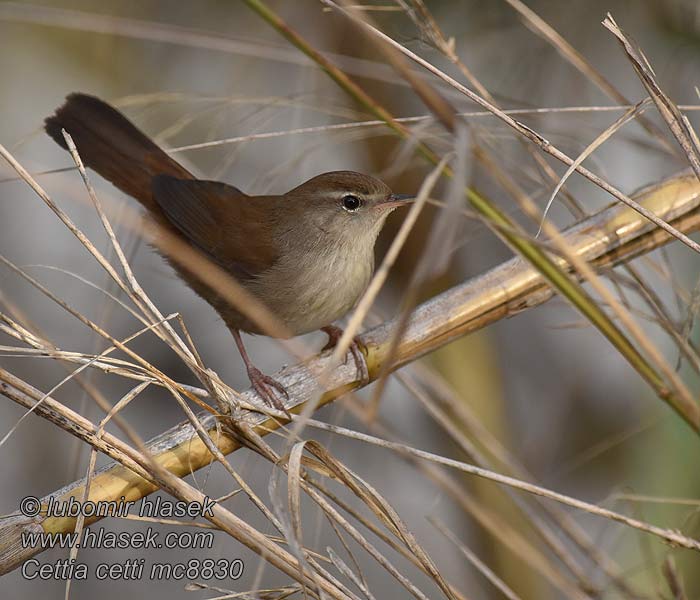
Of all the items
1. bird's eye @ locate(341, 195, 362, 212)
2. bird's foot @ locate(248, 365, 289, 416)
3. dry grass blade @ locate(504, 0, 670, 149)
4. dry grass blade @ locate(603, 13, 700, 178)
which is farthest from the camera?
bird's eye @ locate(341, 195, 362, 212)

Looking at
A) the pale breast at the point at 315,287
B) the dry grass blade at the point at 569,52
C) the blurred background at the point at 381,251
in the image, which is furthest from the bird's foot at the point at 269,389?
the dry grass blade at the point at 569,52

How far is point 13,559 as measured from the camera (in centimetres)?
167

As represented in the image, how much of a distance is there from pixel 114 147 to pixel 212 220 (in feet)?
1.43

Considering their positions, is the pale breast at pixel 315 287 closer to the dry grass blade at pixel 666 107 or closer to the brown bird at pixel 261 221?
the brown bird at pixel 261 221

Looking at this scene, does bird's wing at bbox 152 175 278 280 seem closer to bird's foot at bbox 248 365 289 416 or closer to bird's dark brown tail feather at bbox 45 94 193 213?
bird's dark brown tail feather at bbox 45 94 193 213

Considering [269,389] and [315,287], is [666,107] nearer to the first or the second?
[269,389]

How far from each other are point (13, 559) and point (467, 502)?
0.86 metres

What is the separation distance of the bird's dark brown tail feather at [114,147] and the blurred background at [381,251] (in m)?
0.22

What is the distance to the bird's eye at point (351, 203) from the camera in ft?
9.48

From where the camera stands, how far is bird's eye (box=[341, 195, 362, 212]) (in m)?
2.89

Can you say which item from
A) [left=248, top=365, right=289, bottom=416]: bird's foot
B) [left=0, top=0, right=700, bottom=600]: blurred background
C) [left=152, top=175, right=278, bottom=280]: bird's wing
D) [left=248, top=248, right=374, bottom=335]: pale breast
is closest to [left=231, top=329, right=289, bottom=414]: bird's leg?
[left=248, top=365, right=289, bottom=416]: bird's foot

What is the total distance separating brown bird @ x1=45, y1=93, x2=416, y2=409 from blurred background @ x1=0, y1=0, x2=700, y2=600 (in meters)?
0.28

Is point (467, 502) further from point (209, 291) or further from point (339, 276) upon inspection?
point (209, 291)

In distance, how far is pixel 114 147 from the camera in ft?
10.1
